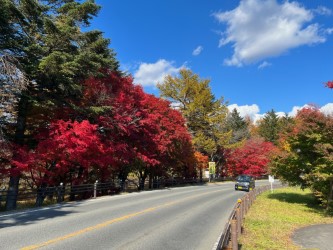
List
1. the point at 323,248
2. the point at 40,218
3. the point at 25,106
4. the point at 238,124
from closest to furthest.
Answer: the point at 323,248 < the point at 40,218 < the point at 25,106 < the point at 238,124

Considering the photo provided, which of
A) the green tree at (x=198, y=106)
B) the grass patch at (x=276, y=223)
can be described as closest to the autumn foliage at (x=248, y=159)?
the green tree at (x=198, y=106)

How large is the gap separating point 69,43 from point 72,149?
21.6 feet

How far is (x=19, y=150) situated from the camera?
658 inches

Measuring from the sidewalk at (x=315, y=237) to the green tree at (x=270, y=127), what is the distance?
7450 cm

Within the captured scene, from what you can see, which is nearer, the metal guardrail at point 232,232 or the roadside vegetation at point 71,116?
the metal guardrail at point 232,232

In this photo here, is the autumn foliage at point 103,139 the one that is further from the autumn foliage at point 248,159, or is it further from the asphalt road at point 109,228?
the autumn foliage at point 248,159

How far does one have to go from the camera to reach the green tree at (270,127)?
288 feet

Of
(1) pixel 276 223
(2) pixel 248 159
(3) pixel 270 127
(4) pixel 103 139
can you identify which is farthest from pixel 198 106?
(3) pixel 270 127

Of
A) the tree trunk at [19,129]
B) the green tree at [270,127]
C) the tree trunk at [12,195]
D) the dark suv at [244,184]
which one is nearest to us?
the tree trunk at [12,195]

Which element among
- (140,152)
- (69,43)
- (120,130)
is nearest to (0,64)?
(69,43)

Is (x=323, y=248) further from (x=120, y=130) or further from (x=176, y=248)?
(x=120, y=130)

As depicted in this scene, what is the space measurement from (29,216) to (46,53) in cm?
1004

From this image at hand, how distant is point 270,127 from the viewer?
90625 millimetres

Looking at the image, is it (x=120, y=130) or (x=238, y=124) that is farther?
(x=238, y=124)
